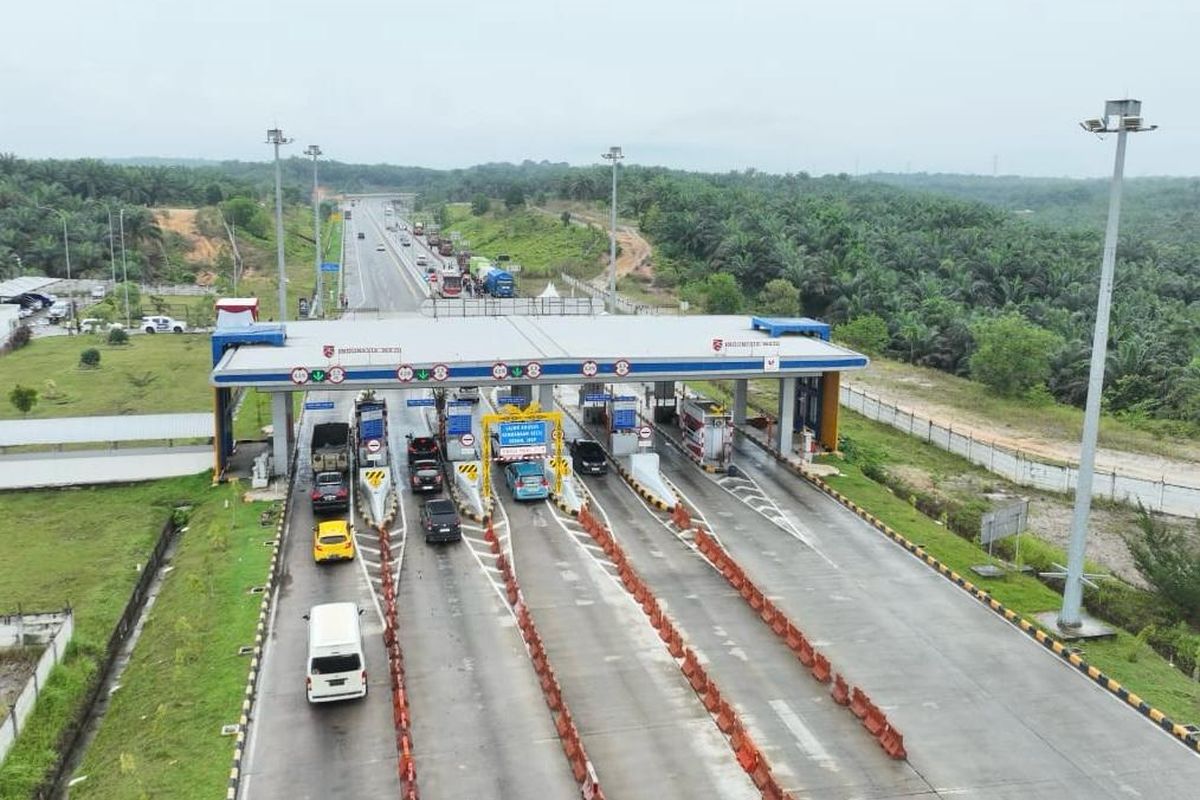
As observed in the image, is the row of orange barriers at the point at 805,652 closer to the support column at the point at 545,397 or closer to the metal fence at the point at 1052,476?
the support column at the point at 545,397

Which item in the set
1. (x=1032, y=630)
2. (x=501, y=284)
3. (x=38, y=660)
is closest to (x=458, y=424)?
(x=38, y=660)

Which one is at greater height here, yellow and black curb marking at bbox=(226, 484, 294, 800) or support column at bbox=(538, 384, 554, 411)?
support column at bbox=(538, 384, 554, 411)

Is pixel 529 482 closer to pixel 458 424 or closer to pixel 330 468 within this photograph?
pixel 458 424

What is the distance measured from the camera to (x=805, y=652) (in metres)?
28.7

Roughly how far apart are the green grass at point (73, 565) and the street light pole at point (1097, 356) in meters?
27.7

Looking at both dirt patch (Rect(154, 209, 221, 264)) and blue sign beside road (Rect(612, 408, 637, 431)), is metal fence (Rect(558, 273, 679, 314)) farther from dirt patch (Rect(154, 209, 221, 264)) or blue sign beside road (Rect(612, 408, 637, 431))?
dirt patch (Rect(154, 209, 221, 264))

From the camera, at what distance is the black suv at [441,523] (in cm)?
3769

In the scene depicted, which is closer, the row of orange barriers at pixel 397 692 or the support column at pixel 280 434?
the row of orange barriers at pixel 397 692

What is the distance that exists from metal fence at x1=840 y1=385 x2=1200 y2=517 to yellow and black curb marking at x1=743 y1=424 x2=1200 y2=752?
10384mm

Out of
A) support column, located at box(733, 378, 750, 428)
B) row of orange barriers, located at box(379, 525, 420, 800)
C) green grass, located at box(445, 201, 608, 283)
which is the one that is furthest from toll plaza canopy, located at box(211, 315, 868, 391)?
green grass, located at box(445, 201, 608, 283)

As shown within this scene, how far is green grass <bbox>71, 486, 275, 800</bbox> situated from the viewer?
23.1 metres

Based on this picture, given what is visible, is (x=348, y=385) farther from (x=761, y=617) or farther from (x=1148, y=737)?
(x=1148, y=737)

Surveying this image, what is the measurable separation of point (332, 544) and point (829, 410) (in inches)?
1014

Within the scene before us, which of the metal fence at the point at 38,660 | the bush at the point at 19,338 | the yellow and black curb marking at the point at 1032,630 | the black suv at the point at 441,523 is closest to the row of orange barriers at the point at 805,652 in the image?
the yellow and black curb marking at the point at 1032,630
